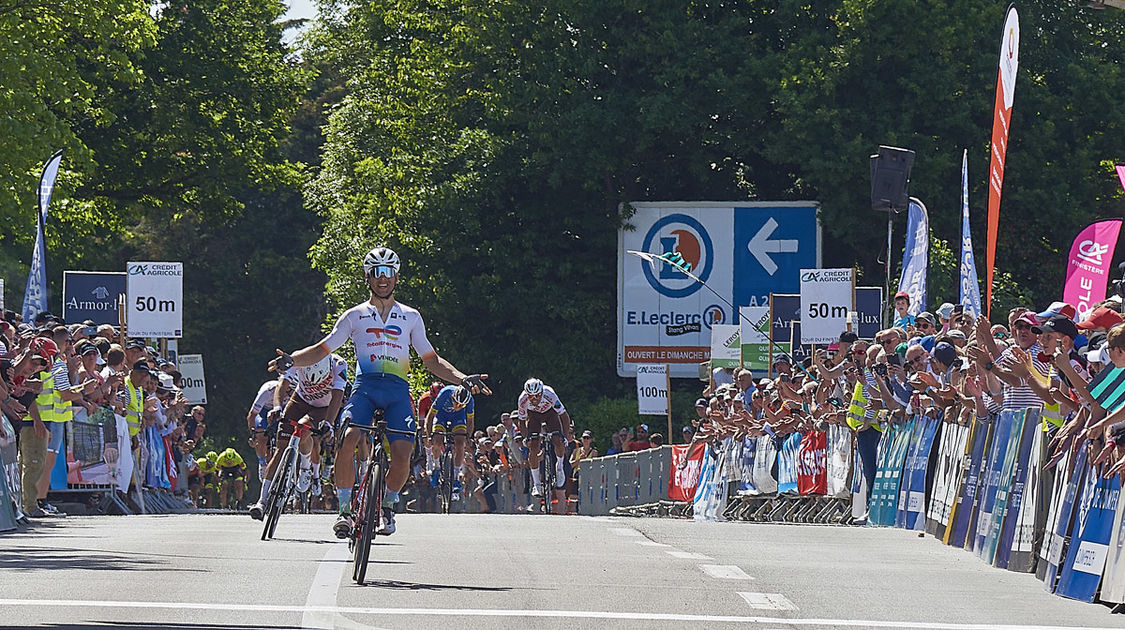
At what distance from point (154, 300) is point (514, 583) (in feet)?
80.6

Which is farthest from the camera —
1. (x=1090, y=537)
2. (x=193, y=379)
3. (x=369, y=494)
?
(x=193, y=379)

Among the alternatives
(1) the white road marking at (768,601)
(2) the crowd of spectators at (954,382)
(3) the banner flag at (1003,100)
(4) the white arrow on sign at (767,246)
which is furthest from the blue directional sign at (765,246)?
(1) the white road marking at (768,601)

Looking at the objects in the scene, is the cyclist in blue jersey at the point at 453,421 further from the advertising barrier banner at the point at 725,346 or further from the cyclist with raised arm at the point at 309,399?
the cyclist with raised arm at the point at 309,399

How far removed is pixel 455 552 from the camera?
1577cm

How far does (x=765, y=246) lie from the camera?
1841 inches

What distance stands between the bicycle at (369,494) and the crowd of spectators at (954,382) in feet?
13.7

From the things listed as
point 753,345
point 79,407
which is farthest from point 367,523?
point 753,345

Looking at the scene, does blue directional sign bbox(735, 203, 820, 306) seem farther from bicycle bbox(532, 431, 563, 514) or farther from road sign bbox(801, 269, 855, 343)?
road sign bbox(801, 269, 855, 343)

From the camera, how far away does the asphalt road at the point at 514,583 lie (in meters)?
10.7

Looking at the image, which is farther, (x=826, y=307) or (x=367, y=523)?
(x=826, y=307)

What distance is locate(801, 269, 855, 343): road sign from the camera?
3027 centimetres

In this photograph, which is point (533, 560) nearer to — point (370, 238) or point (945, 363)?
point (945, 363)

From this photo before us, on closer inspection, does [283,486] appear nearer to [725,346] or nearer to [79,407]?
[79,407]

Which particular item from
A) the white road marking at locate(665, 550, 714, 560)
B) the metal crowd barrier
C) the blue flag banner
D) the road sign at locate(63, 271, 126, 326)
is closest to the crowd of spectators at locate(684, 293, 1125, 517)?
A: the white road marking at locate(665, 550, 714, 560)
